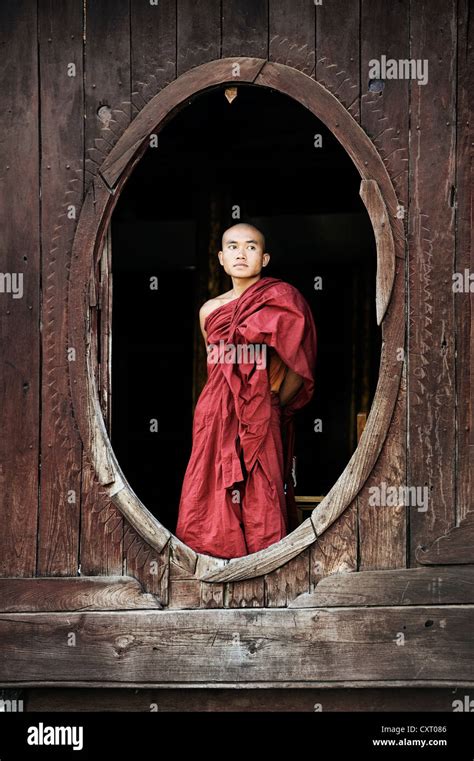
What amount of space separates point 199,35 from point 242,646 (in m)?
2.39

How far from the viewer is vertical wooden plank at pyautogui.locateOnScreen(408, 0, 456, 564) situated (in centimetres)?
487

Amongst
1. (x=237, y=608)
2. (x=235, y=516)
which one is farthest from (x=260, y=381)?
(x=237, y=608)

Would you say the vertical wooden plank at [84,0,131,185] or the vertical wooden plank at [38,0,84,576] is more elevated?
the vertical wooden plank at [84,0,131,185]

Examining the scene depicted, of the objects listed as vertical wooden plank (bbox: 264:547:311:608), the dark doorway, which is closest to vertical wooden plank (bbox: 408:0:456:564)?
vertical wooden plank (bbox: 264:547:311:608)

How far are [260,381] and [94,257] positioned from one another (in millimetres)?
904

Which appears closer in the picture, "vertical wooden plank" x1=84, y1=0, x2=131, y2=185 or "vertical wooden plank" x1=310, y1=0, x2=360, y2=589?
"vertical wooden plank" x1=310, y1=0, x2=360, y2=589

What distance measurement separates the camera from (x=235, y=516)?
5402 mm

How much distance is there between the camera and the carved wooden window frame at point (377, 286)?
16.0 feet

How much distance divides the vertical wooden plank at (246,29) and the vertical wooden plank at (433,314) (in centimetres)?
69

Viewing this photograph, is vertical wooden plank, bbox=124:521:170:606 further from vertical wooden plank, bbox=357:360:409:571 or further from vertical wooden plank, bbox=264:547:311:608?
vertical wooden plank, bbox=357:360:409:571

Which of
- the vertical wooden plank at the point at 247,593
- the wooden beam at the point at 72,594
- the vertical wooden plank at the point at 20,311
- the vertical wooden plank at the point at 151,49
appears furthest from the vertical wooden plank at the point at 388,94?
the wooden beam at the point at 72,594

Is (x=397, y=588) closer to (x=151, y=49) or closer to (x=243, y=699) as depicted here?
(x=243, y=699)

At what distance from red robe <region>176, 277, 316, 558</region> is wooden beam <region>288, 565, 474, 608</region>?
537 millimetres

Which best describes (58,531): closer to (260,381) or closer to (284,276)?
(260,381)
